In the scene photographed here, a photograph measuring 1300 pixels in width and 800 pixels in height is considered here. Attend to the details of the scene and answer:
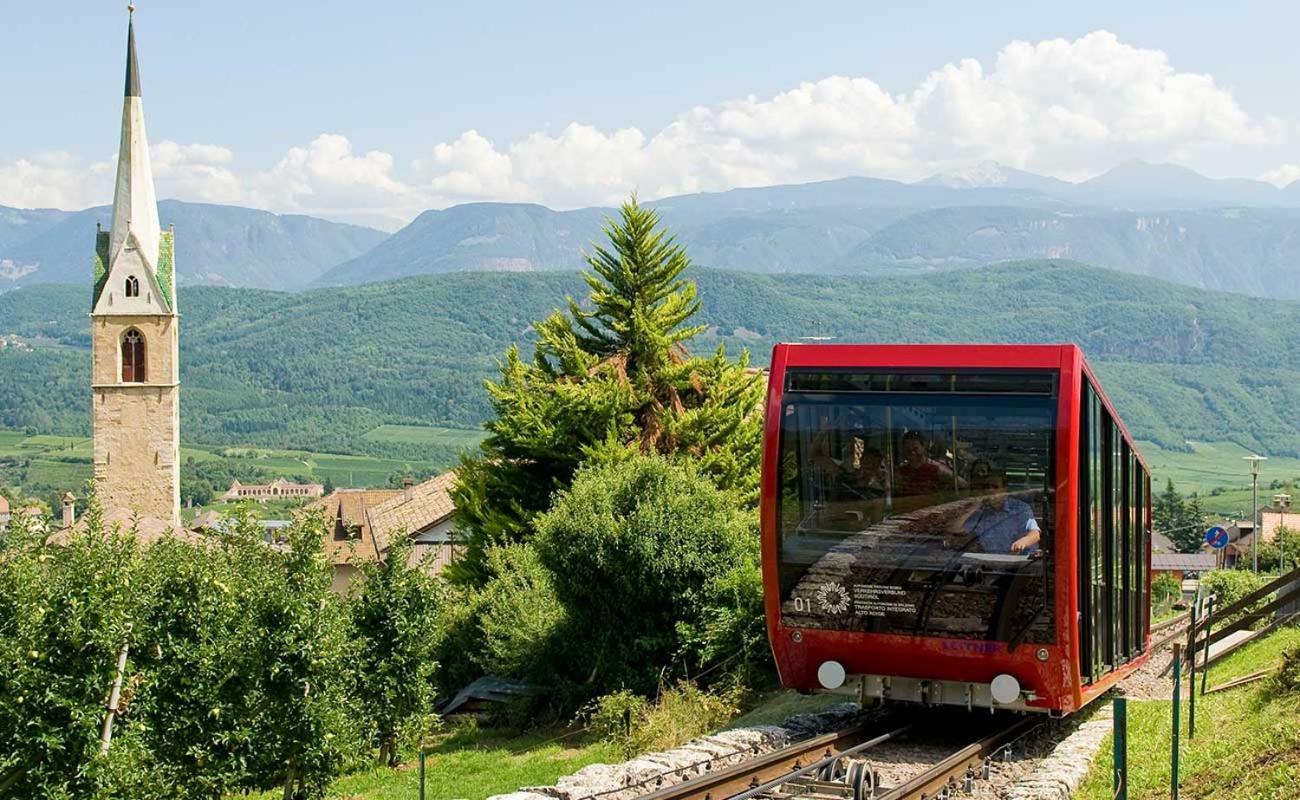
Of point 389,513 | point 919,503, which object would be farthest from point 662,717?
point 389,513

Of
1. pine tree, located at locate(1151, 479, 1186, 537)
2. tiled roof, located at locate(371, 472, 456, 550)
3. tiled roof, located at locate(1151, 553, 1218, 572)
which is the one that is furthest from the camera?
pine tree, located at locate(1151, 479, 1186, 537)

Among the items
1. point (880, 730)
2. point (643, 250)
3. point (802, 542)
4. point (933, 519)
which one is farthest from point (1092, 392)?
point (643, 250)

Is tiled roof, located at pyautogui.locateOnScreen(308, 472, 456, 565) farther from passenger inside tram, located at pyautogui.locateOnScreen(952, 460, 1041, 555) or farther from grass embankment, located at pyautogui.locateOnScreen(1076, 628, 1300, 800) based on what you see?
passenger inside tram, located at pyautogui.locateOnScreen(952, 460, 1041, 555)

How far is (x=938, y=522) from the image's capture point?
43.0 feet

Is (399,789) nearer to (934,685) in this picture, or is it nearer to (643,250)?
(934,685)

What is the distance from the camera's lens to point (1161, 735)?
1382 cm

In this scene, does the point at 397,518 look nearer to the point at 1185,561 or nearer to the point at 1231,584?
the point at 1231,584

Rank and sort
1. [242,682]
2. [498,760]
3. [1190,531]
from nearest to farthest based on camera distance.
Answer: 1. [242,682]
2. [498,760]
3. [1190,531]

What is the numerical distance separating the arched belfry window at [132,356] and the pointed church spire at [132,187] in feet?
12.1

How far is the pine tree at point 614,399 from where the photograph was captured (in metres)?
32.6

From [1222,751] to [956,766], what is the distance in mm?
2221

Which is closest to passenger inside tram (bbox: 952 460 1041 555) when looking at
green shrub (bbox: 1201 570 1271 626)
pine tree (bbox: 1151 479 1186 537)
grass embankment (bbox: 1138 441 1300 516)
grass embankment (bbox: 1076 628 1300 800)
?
grass embankment (bbox: 1076 628 1300 800)

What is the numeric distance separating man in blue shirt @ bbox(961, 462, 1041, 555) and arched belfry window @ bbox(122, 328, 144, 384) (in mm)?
65771

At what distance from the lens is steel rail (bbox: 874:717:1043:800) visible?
11477 millimetres
